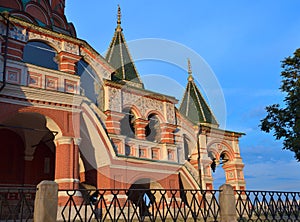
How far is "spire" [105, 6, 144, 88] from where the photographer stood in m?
18.9

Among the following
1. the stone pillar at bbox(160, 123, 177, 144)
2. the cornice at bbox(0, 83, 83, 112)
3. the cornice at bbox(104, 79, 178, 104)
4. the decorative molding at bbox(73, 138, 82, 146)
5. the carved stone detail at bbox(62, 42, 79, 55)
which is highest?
the carved stone detail at bbox(62, 42, 79, 55)

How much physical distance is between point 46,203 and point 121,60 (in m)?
14.3

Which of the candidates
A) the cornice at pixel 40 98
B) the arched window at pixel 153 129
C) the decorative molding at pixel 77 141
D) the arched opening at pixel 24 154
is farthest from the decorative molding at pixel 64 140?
the arched window at pixel 153 129

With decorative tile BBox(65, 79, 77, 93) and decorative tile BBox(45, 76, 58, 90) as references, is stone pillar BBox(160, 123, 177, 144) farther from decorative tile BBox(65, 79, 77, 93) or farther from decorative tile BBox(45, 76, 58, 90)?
decorative tile BBox(45, 76, 58, 90)

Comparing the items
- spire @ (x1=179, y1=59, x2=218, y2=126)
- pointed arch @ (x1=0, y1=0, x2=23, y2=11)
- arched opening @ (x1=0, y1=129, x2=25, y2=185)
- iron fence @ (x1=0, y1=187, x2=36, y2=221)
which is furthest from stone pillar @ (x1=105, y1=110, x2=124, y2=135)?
spire @ (x1=179, y1=59, x2=218, y2=126)

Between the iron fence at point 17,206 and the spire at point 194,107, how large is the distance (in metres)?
12.3

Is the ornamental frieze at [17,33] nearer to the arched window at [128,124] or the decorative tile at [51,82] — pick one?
the decorative tile at [51,82]

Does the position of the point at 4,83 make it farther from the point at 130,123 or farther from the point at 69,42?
the point at 130,123

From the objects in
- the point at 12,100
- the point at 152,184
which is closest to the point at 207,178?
the point at 152,184

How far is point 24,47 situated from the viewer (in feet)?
44.4

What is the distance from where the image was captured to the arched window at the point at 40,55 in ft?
45.7

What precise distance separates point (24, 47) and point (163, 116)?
26.8ft

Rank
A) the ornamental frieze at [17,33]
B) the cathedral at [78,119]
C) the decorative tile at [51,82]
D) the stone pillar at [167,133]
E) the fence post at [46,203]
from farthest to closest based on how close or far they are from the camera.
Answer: the stone pillar at [167,133] → the decorative tile at [51,82] → the ornamental frieze at [17,33] → the cathedral at [78,119] → the fence post at [46,203]

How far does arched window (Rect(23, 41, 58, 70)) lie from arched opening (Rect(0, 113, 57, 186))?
8.42 feet
